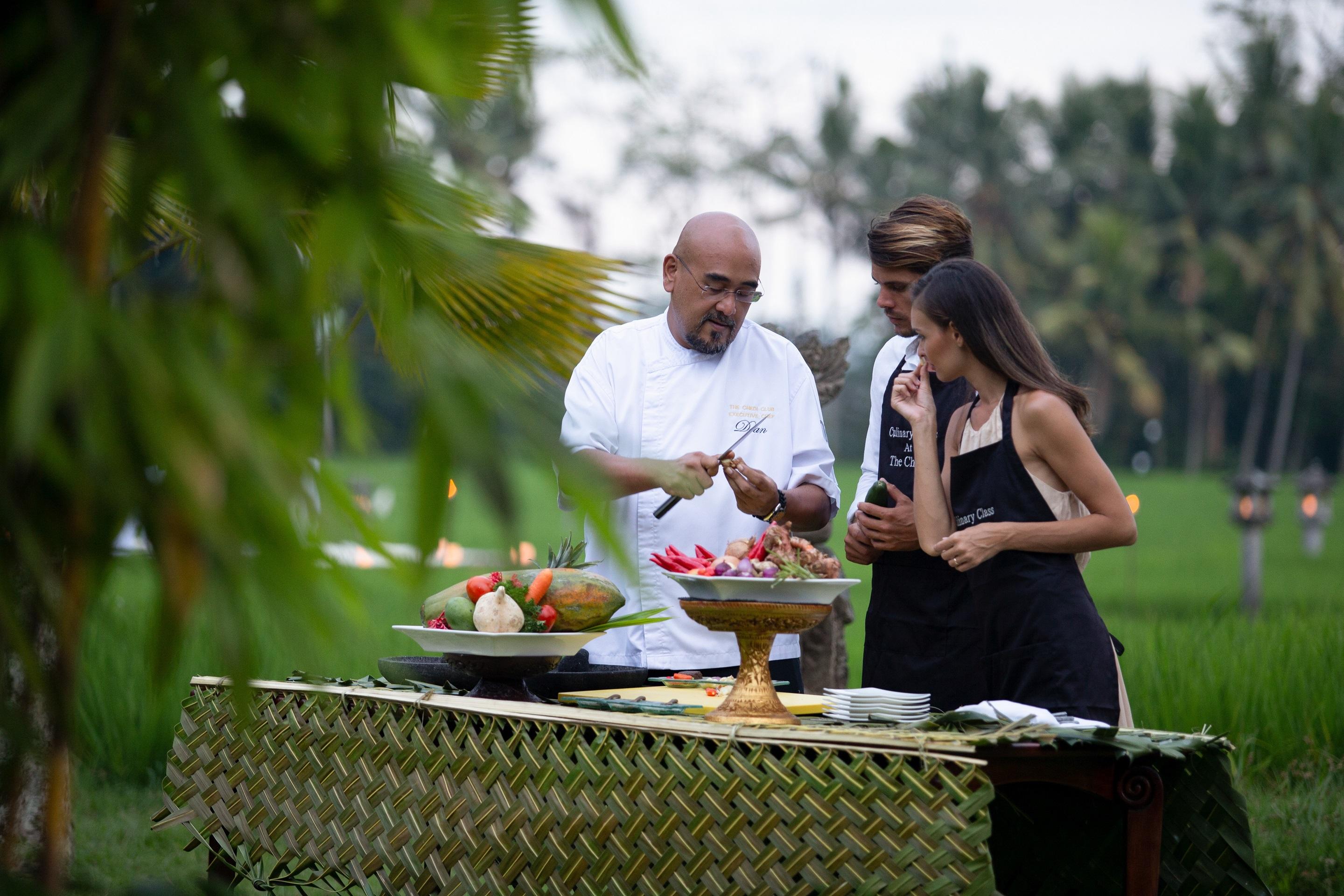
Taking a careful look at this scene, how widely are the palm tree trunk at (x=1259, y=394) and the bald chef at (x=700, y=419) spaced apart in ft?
155

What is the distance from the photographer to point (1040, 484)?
9.93 ft

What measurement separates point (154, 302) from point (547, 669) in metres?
2.05

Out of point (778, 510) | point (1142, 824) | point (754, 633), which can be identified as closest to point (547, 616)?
point (754, 633)

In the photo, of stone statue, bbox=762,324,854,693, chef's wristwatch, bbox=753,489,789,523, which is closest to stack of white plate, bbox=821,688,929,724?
chef's wristwatch, bbox=753,489,789,523

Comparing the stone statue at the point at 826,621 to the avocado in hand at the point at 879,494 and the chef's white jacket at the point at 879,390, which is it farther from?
the avocado in hand at the point at 879,494

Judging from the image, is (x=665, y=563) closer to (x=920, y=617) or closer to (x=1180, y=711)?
(x=920, y=617)

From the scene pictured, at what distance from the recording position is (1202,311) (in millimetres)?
50000

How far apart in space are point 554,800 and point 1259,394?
51.9 meters

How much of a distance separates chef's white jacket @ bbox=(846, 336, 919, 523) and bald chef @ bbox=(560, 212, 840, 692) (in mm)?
129

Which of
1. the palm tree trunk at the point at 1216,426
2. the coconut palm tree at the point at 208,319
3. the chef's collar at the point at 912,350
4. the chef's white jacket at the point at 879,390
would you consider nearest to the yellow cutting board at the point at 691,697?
the chef's white jacket at the point at 879,390

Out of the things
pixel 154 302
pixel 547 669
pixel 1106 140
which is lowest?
pixel 547 669

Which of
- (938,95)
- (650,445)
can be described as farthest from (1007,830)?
(938,95)

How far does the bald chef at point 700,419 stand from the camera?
151 inches

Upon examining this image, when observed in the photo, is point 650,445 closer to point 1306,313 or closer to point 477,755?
point 477,755
